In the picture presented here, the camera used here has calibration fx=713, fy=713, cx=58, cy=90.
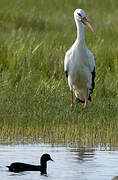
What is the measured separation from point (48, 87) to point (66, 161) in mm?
3884

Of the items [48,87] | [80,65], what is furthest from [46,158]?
[80,65]

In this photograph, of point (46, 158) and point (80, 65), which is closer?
point (46, 158)

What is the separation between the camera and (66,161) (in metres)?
7.41

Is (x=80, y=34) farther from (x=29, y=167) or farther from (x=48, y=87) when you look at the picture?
(x=29, y=167)

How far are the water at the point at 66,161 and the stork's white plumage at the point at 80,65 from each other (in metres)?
3.31

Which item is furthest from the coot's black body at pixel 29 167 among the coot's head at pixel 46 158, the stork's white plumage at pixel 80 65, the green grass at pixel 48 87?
the stork's white plumage at pixel 80 65

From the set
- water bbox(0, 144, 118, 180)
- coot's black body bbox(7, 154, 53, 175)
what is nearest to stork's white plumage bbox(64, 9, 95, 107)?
water bbox(0, 144, 118, 180)

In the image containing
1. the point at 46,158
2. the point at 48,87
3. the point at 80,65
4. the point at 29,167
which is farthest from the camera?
the point at 80,65

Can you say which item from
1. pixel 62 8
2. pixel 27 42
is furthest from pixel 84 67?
pixel 62 8

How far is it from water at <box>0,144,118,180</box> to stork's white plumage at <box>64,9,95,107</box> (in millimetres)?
3307

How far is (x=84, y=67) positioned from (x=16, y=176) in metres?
5.08

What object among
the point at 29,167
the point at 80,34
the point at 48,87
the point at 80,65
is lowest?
the point at 29,167

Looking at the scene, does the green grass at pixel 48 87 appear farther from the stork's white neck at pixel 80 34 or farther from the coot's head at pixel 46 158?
the coot's head at pixel 46 158

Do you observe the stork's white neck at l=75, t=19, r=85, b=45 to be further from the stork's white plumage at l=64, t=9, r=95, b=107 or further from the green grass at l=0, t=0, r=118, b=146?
the green grass at l=0, t=0, r=118, b=146
